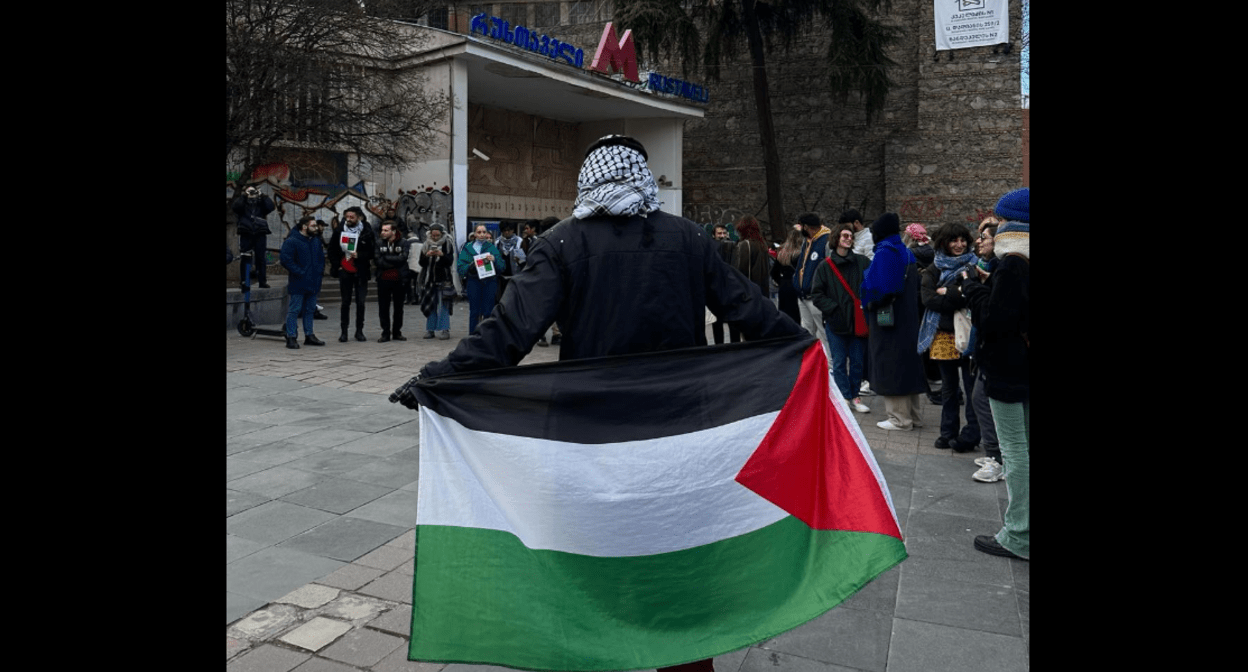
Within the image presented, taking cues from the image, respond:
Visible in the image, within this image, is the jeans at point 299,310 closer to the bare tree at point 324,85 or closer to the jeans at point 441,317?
the jeans at point 441,317

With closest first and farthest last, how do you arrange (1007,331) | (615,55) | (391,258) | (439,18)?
(1007,331) → (391,258) → (615,55) → (439,18)

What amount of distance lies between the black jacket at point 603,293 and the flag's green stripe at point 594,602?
65 centimetres

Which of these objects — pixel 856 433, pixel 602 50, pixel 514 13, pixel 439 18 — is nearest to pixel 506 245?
pixel 856 433

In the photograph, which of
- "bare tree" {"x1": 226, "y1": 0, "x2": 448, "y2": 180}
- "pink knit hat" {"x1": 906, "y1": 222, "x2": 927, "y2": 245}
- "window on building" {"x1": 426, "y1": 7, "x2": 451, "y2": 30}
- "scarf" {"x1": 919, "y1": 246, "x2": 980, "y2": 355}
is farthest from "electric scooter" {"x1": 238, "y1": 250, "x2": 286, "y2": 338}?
"window on building" {"x1": 426, "y1": 7, "x2": 451, "y2": 30}

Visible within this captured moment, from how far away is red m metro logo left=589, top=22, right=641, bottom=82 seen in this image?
1062 inches

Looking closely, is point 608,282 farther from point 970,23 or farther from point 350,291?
point 970,23

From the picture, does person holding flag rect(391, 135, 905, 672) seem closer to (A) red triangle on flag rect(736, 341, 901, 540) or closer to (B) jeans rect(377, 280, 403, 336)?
(A) red triangle on flag rect(736, 341, 901, 540)

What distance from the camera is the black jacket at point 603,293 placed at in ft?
10.2

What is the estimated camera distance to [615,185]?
3244 mm

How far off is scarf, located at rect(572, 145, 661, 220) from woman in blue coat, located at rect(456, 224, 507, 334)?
34.1 feet

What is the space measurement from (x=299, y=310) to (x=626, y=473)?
11.1 metres
